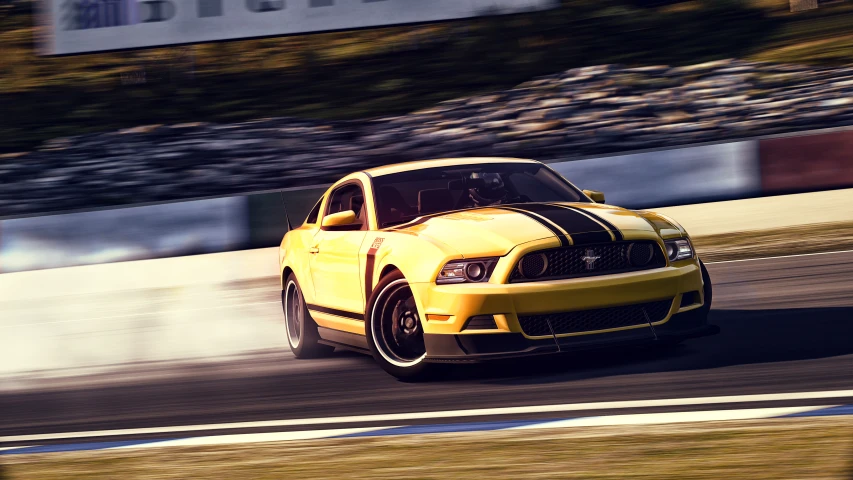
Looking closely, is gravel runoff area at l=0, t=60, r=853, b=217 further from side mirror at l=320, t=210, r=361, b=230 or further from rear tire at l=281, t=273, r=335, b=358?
side mirror at l=320, t=210, r=361, b=230

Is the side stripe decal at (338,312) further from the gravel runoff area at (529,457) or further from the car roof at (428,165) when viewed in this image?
the gravel runoff area at (529,457)

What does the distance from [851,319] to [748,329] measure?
0.64 m

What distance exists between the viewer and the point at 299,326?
26.2 feet

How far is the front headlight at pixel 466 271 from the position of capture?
19.7ft

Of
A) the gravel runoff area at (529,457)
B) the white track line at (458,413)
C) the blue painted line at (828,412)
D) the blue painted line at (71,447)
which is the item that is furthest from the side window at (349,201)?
the blue painted line at (828,412)

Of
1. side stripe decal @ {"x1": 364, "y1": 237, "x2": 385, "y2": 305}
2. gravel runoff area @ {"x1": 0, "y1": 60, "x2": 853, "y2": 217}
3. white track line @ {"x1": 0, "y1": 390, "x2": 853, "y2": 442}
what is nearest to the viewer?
white track line @ {"x1": 0, "y1": 390, "x2": 853, "y2": 442}

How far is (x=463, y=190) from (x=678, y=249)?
1482mm

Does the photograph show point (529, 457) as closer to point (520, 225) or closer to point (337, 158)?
point (520, 225)

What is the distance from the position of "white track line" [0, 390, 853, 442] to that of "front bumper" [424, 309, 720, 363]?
0.45 m

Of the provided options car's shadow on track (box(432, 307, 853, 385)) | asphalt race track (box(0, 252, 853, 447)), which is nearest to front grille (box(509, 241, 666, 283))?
car's shadow on track (box(432, 307, 853, 385))

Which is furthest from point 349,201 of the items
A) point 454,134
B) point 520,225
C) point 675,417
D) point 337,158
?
point 454,134

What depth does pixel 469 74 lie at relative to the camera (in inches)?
876

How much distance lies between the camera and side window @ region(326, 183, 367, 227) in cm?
733

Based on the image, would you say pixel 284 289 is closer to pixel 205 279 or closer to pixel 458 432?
pixel 458 432
